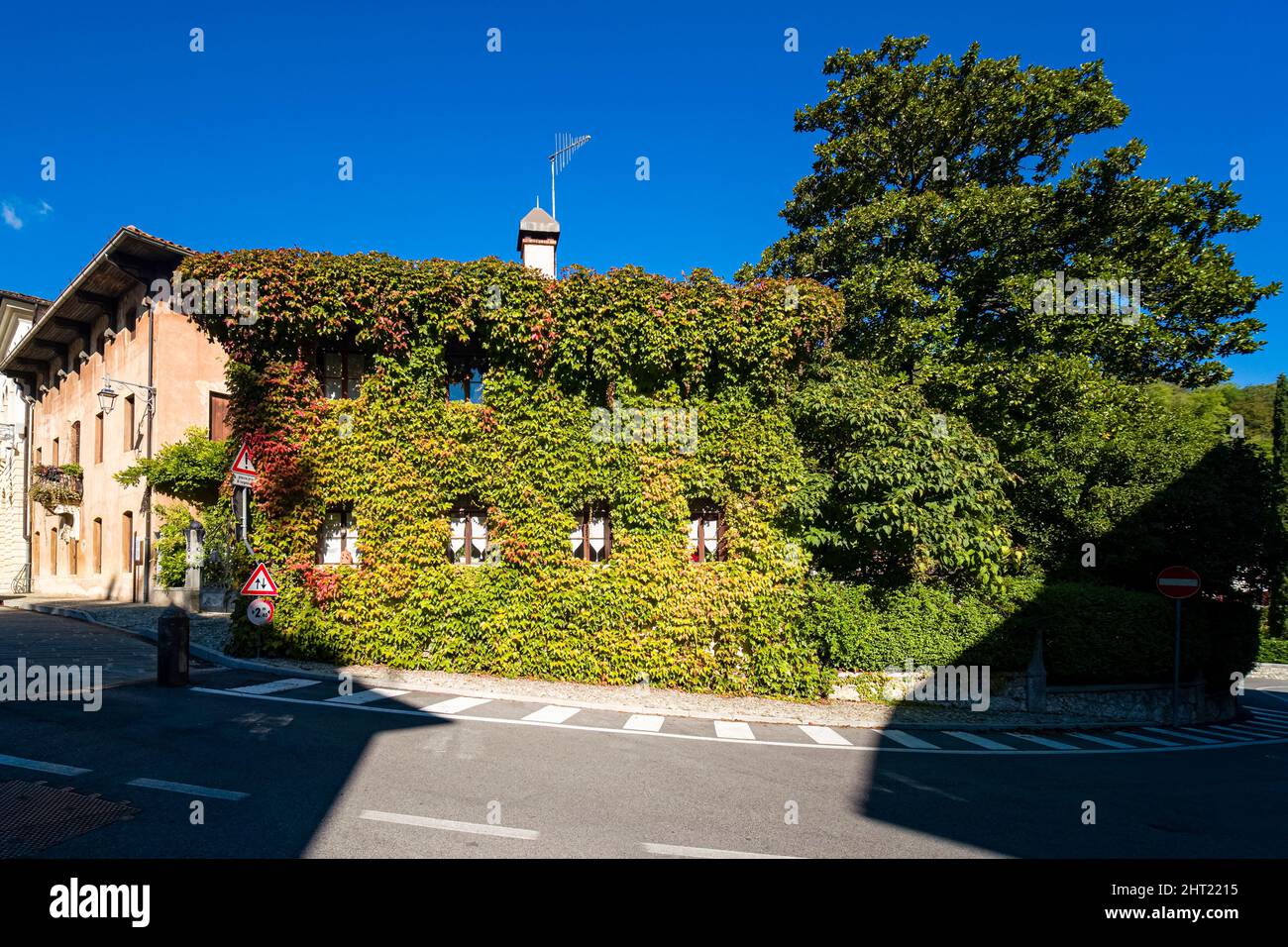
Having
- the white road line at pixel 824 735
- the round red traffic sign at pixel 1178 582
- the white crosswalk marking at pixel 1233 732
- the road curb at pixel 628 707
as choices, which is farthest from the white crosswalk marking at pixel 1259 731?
the white road line at pixel 824 735

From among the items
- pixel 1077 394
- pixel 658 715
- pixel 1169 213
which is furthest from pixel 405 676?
→ pixel 1169 213

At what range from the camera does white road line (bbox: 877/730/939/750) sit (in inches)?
349

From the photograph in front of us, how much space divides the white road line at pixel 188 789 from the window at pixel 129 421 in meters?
20.9

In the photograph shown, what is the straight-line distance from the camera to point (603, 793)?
5.89 m

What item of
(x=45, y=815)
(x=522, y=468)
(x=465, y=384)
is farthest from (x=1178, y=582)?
(x=45, y=815)

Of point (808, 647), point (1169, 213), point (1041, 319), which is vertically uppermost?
point (1169, 213)

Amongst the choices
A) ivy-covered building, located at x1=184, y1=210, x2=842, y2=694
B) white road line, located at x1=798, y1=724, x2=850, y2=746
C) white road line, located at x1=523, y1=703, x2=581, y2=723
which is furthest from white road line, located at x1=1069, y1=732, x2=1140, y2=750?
white road line, located at x1=523, y1=703, x2=581, y2=723

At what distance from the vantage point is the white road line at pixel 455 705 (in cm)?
912

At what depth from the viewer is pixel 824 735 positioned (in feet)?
30.2

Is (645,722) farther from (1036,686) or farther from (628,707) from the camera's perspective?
(1036,686)

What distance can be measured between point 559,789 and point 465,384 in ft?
29.5
